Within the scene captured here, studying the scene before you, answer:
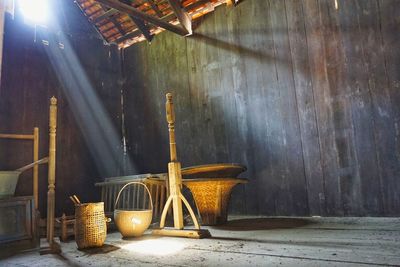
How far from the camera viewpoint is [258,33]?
466cm

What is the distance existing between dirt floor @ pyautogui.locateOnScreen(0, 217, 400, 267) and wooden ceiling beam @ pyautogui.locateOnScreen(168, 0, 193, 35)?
11.3 feet

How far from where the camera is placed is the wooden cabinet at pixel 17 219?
3082 millimetres

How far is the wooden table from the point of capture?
3.77 meters

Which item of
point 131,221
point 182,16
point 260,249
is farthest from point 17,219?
point 182,16

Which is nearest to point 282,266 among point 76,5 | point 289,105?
point 289,105

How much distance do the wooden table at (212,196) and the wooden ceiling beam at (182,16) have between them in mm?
2852

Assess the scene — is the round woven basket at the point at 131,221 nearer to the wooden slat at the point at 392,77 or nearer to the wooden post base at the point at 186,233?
the wooden post base at the point at 186,233

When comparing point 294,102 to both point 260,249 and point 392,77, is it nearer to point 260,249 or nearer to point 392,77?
point 392,77

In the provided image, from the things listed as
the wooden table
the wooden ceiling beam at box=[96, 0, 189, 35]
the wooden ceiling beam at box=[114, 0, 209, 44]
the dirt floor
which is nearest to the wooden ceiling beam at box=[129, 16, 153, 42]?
the wooden ceiling beam at box=[114, 0, 209, 44]

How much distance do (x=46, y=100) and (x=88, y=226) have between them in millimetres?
3069

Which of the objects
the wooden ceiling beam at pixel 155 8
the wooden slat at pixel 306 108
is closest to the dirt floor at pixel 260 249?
the wooden slat at pixel 306 108

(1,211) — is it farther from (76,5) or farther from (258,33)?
(76,5)

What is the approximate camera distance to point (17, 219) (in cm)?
321

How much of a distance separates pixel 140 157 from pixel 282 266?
4.44 meters
